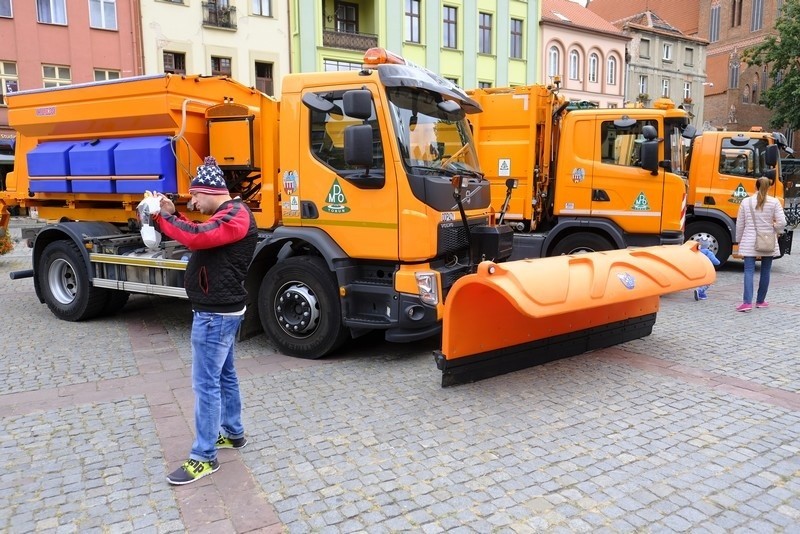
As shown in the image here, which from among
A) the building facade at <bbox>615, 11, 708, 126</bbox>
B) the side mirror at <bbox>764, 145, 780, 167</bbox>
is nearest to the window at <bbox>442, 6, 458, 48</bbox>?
the building facade at <bbox>615, 11, 708, 126</bbox>

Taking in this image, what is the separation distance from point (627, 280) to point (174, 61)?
25.0 metres

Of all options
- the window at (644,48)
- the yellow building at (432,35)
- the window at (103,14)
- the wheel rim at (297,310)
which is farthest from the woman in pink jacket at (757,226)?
the window at (644,48)

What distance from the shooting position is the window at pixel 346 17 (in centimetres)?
3023

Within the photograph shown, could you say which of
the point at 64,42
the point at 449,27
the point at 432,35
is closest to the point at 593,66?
Answer: the point at 449,27

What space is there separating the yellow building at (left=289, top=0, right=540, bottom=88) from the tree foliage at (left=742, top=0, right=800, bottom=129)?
43.2 ft

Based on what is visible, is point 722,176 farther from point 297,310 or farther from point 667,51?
point 667,51

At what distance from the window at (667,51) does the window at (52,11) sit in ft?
129

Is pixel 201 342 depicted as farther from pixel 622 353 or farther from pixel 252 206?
pixel 622 353

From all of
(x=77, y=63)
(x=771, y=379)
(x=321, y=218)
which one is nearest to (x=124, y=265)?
(x=321, y=218)

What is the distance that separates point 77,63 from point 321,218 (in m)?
23.0

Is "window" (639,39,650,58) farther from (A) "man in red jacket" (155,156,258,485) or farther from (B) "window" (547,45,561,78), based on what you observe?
(A) "man in red jacket" (155,156,258,485)

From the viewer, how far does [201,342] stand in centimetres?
366

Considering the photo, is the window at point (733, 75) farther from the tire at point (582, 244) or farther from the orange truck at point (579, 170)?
the tire at point (582, 244)

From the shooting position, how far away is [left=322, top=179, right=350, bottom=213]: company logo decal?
5.84m
